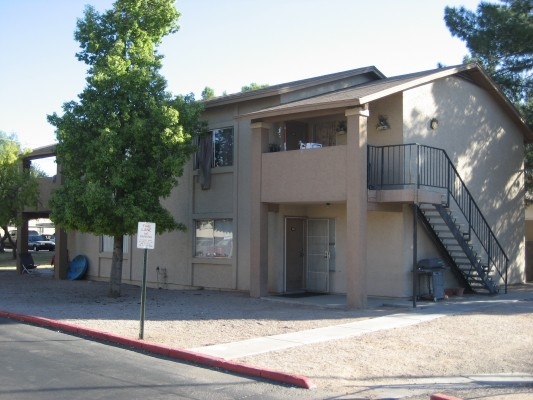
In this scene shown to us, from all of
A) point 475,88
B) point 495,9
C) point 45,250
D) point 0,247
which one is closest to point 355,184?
point 475,88

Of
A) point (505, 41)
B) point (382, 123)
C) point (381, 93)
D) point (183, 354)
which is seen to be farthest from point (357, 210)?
point (505, 41)

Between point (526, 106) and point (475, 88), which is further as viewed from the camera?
point (526, 106)

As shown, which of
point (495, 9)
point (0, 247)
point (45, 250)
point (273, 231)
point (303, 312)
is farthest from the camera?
point (45, 250)

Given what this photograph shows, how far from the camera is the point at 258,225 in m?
17.7

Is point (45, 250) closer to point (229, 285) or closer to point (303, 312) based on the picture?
point (229, 285)

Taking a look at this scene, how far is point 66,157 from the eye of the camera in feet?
57.6

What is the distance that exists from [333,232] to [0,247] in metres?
29.1

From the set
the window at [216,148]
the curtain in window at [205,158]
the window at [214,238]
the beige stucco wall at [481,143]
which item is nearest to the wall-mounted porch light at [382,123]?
the beige stucco wall at [481,143]

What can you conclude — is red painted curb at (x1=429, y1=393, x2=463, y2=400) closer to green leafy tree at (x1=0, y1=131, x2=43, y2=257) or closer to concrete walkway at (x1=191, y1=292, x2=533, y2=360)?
concrete walkway at (x1=191, y1=292, x2=533, y2=360)

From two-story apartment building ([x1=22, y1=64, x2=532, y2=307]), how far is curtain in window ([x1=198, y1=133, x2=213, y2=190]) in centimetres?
5

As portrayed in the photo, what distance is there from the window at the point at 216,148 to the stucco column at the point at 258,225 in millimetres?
2595

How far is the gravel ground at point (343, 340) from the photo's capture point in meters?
8.70

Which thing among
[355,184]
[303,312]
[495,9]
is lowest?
[303,312]

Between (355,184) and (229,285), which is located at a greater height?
(355,184)
